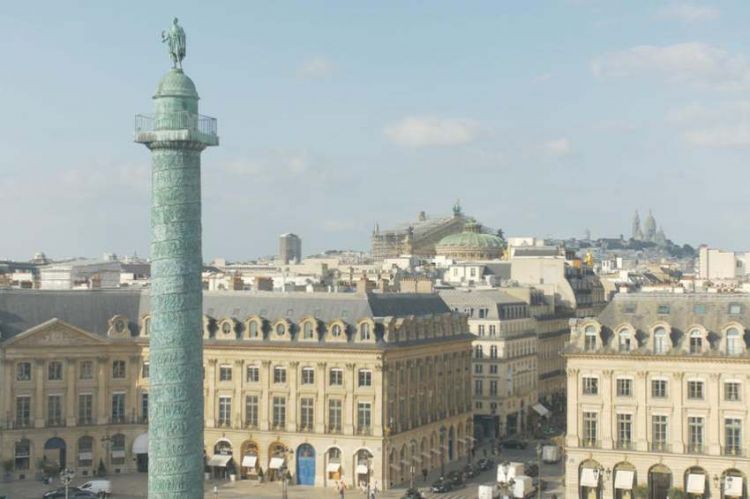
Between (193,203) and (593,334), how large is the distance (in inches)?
1423

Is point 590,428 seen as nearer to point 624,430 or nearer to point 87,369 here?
point 624,430

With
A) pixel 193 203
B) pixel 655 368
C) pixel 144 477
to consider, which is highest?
pixel 193 203

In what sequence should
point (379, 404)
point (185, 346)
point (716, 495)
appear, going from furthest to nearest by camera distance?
point (379, 404), point (716, 495), point (185, 346)

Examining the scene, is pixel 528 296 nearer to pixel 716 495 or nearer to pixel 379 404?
pixel 379 404

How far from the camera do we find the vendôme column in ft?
224

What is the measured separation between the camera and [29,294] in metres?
108

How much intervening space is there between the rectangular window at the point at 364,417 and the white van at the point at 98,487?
1939 cm

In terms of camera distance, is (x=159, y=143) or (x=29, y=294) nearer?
(x=159, y=143)

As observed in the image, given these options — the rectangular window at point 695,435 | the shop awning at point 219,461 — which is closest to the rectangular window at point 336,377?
the shop awning at point 219,461

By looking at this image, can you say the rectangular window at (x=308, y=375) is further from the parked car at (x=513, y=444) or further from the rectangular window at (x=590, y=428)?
the parked car at (x=513, y=444)

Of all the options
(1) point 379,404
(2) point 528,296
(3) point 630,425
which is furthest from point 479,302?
(3) point 630,425

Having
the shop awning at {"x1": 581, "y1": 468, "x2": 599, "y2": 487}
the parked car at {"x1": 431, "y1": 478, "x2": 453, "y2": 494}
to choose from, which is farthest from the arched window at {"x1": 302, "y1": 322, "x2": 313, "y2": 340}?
the shop awning at {"x1": 581, "y1": 468, "x2": 599, "y2": 487}

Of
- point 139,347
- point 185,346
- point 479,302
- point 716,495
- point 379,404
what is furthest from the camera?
point 479,302

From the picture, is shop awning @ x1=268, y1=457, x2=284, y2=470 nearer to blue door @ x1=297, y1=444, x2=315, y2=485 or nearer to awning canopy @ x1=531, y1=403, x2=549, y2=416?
blue door @ x1=297, y1=444, x2=315, y2=485
